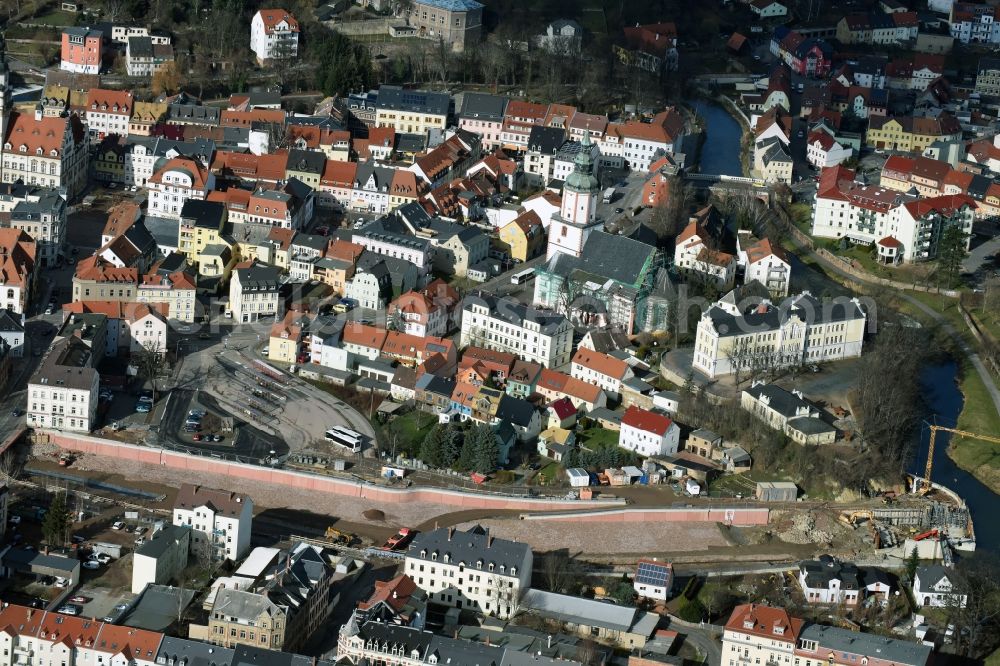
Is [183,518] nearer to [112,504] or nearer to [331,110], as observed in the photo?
[112,504]

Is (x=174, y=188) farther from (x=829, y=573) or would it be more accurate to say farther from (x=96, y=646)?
(x=829, y=573)

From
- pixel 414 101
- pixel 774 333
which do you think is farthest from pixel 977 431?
pixel 414 101

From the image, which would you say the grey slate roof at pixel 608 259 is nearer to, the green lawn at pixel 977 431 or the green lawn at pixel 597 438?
the green lawn at pixel 597 438

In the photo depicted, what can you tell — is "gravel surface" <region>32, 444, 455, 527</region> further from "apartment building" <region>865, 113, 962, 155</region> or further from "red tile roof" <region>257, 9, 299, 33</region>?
"apartment building" <region>865, 113, 962, 155</region>

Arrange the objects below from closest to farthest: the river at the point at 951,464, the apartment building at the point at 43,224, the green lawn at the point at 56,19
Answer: the river at the point at 951,464 < the apartment building at the point at 43,224 < the green lawn at the point at 56,19

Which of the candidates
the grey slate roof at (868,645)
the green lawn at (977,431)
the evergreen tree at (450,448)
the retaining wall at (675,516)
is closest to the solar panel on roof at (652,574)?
the retaining wall at (675,516)

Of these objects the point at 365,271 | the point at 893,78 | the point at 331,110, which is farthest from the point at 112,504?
the point at 893,78
